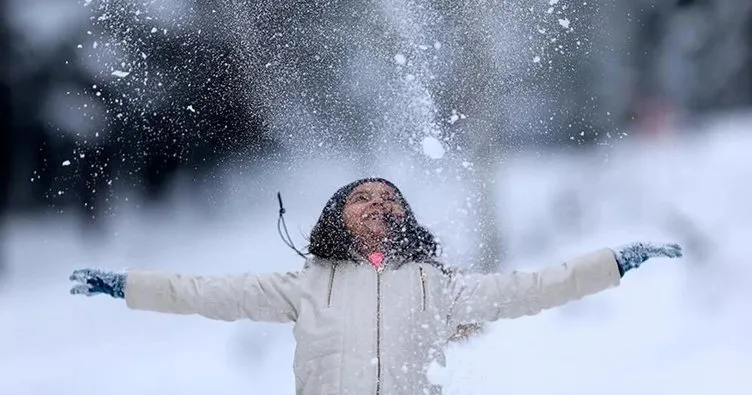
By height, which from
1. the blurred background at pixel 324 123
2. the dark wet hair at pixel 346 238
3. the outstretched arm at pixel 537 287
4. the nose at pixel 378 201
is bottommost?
the outstretched arm at pixel 537 287

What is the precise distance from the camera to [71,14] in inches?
159

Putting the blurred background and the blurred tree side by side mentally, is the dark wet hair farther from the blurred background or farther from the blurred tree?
the blurred tree

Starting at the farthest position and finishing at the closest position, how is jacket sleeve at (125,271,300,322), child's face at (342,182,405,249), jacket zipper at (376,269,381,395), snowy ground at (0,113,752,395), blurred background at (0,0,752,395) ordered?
blurred background at (0,0,752,395) < snowy ground at (0,113,752,395) < child's face at (342,182,405,249) < jacket sleeve at (125,271,300,322) < jacket zipper at (376,269,381,395)

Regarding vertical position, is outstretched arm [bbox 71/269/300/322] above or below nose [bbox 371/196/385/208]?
below

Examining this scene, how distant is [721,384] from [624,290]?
57 centimetres

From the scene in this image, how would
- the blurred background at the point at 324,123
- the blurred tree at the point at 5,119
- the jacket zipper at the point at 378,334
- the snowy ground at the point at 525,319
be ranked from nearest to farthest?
the jacket zipper at the point at 378,334
the snowy ground at the point at 525,319
the blurred background at the point at 324,123
the blurred tree at the point at 5,119

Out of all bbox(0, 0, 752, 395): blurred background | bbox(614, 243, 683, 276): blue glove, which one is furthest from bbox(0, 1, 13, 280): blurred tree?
bbox(614, 243, 683, 276): blue glove

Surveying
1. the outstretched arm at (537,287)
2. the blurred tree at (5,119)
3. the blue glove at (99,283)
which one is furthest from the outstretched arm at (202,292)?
the blurred tree at (5,119)

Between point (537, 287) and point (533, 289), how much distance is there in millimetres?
11

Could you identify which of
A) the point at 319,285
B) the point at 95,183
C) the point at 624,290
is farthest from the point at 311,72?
the point at 319,285

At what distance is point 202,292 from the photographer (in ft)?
7.01

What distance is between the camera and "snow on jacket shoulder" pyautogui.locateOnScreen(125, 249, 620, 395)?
2.06 m

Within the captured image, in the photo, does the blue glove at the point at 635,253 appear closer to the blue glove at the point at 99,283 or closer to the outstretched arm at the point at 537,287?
the outstretched arm at the point at 537,287

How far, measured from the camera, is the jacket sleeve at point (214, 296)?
2137 mm
